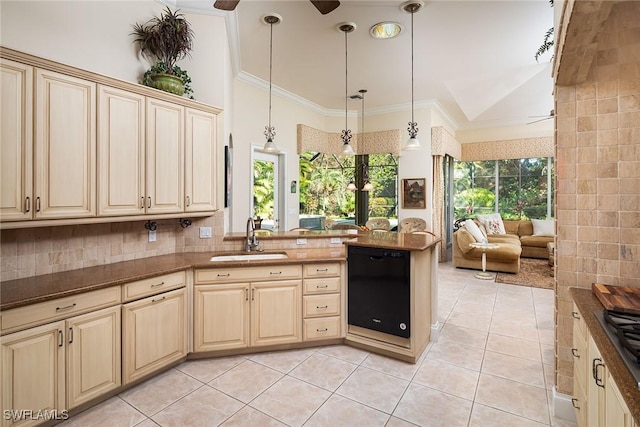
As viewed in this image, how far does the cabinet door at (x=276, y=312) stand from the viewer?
9.14ft

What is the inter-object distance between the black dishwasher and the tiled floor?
323 millimetres

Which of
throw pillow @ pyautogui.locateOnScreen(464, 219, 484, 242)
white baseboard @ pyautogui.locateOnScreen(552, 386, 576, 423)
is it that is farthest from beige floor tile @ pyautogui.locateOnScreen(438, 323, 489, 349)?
throw pillow @ pyautogui.locateOnScreen(464, 219, 484, 242)

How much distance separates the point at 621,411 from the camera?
3.32 feet

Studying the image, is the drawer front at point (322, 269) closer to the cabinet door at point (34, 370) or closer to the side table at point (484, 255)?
the cabinet door at point (34, 370)

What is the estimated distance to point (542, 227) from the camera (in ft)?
23.8

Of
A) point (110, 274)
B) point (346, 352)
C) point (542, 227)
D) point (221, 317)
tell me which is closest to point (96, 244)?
point (110, 274)

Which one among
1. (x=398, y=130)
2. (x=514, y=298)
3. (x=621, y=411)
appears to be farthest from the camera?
(x=398, y=130)

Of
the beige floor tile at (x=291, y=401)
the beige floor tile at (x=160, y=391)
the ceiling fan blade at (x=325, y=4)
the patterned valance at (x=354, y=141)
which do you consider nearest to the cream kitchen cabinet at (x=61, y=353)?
the beige floor tile at (x=160, y=391)

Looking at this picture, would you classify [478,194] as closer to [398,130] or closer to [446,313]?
[398,130]

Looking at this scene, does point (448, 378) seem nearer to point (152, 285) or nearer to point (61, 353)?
point (152, 285)

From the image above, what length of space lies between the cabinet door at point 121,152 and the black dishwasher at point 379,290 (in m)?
1.92

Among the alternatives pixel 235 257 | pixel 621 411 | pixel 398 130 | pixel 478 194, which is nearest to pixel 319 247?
pixel 235 257

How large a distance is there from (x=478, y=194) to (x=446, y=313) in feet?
17.2

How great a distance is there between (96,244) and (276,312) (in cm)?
161
